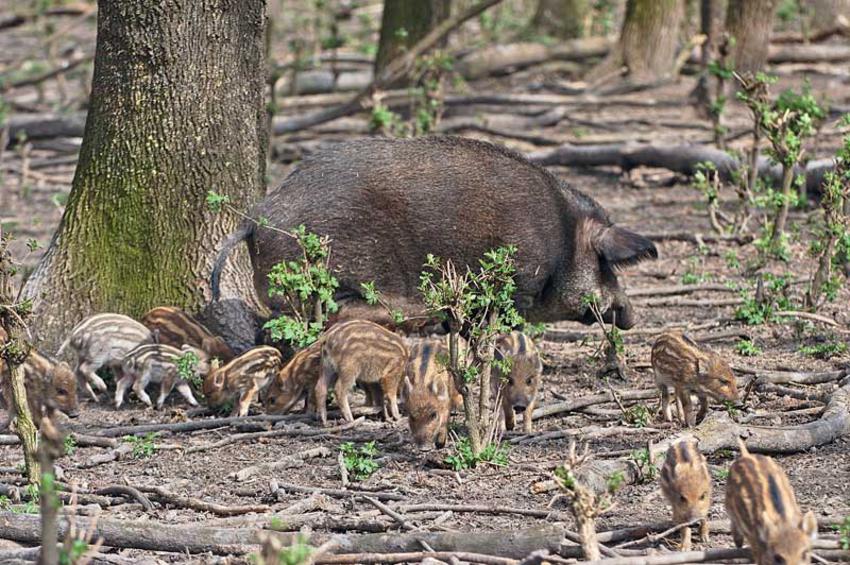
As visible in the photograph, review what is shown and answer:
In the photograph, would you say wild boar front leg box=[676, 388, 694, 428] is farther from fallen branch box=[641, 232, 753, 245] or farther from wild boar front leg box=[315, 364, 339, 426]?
fallen branch box=[641, 232, 753, 245]

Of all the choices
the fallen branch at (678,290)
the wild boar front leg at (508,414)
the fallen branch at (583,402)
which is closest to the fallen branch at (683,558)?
the wild boar front leg at (508,414)

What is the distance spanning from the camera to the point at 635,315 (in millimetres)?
8703

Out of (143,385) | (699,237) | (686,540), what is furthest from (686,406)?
(699,237)

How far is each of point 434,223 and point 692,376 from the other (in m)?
2.16

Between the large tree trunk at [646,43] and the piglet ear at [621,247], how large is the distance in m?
8.83

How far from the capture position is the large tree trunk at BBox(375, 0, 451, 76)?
14.8 metres

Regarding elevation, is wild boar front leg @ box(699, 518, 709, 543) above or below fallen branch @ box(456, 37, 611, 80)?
below

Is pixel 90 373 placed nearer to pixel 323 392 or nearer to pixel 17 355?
pixel 323 392

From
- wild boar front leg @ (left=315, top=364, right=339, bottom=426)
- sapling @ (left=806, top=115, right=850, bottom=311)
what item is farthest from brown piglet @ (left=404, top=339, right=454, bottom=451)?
sapling @ (left=806, top=115, right=850, bottom=311)

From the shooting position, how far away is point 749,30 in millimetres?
14641

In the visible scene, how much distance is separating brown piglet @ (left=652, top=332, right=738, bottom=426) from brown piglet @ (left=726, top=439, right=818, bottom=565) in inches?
68.9

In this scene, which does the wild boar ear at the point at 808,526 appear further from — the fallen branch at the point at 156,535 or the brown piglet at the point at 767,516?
the fallen branch at the point at 156,535

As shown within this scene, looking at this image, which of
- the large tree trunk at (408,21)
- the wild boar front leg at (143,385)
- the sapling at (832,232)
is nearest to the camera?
the wild boar front leg at (143,385)

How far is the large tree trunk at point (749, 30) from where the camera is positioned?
14625 millimetres
